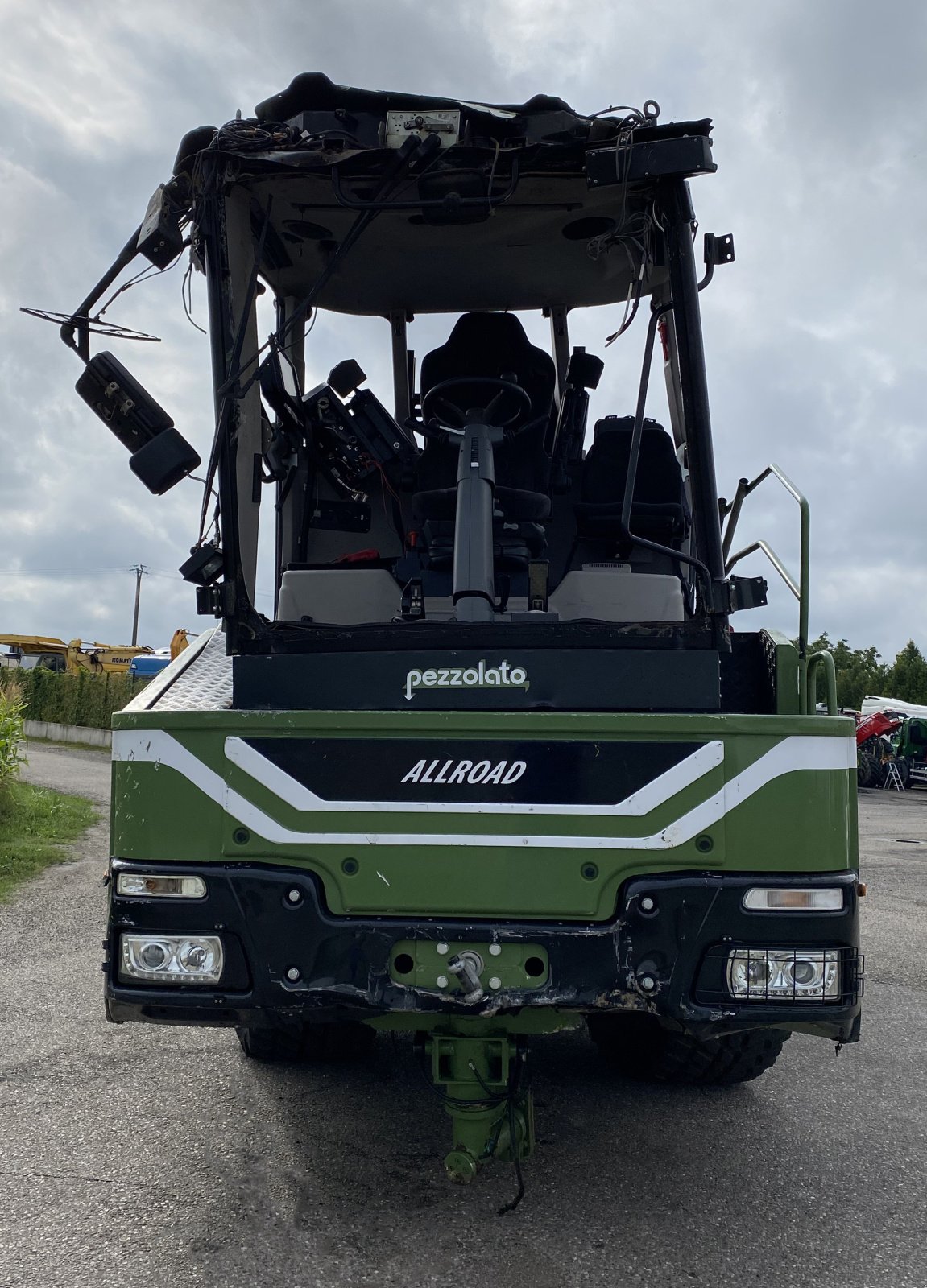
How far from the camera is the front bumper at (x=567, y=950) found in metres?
2.71

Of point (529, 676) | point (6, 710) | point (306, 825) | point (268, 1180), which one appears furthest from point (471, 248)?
point (6, 710)

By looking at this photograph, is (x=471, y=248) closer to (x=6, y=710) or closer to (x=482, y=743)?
(x=482, y=743)

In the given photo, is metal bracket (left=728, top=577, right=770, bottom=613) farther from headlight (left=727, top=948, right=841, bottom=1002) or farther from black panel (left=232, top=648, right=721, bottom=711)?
headlight (left=727, top=948, right=841, bottom=1002)

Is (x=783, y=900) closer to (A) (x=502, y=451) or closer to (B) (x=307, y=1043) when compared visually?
(A) (x=502, y=451)

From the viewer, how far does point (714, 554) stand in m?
3.27

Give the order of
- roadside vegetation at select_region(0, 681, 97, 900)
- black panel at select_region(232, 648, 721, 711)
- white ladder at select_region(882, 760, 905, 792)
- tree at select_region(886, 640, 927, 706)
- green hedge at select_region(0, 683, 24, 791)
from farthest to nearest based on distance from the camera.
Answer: tree at select_region(886, 640, 927, 706), white ladder at select_region(882, 760, 905, 792), green hedge at select_region(0, 683, 24, 791), roadside vegetation at select_region(0, 681, 97, 900), black panel at select_region(232, 648, 721, 711)

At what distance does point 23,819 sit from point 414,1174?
9.49 metres

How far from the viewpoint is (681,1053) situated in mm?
4145

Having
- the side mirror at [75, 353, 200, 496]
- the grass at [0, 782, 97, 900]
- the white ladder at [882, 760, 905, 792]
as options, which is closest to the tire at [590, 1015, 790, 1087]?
the side mirror at [75, 353, 200, 496]

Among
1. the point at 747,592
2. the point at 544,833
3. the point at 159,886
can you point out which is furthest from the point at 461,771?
the point at 747,592

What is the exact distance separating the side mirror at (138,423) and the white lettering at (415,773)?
1.14 metres

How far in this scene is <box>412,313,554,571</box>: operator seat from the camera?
3748 millimetres

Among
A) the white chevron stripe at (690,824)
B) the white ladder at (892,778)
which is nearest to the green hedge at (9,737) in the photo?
the white chevron stripe at (690,824)

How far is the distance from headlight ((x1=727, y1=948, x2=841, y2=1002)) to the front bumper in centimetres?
A: 2
